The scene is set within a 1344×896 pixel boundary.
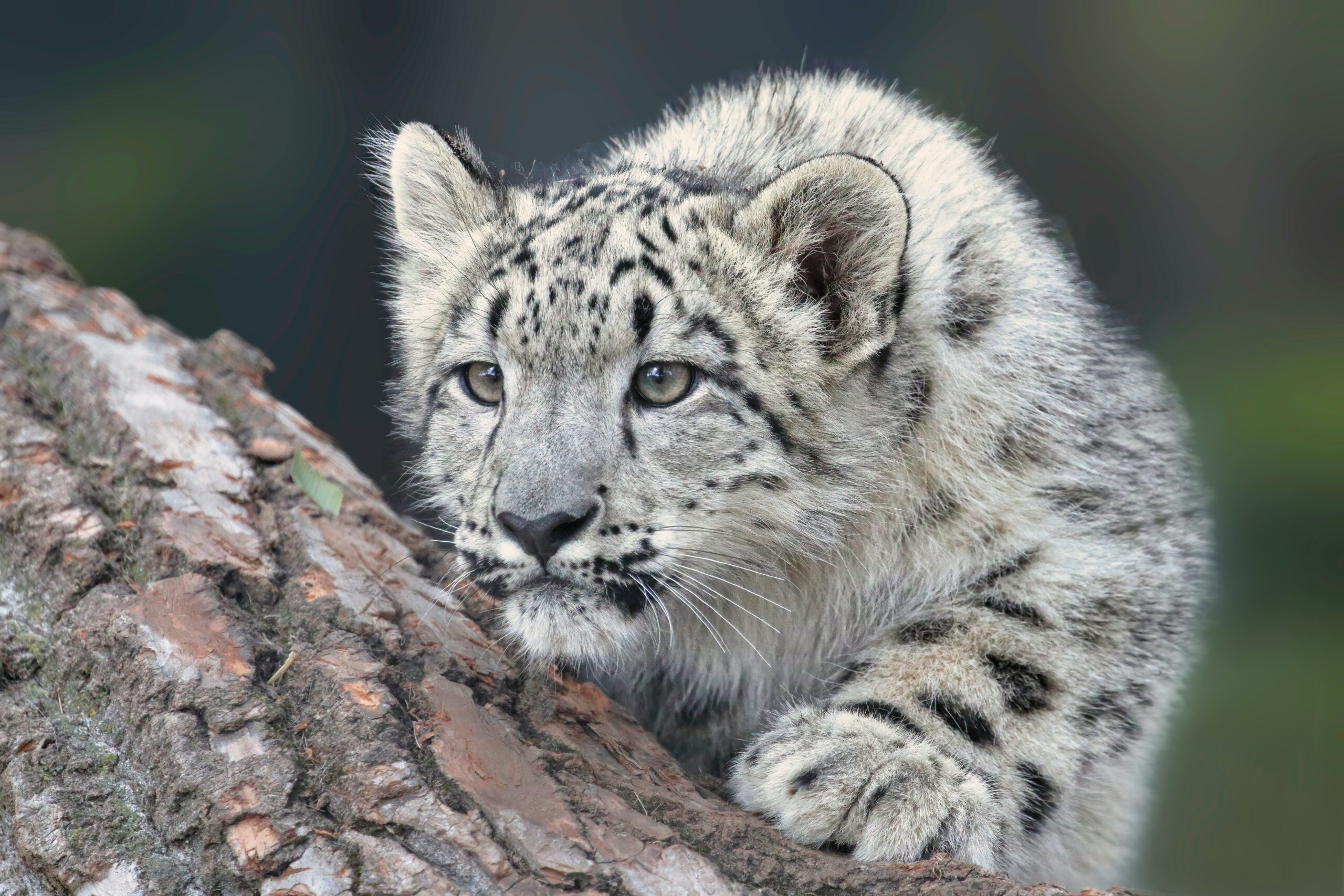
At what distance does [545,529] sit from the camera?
14.0 ft

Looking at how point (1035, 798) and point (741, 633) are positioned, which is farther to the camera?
point (741, 633)

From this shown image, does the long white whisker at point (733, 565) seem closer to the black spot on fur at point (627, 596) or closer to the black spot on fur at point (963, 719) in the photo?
the black spot on fur at point (627, 596)

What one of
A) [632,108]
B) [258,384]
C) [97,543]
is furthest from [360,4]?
[97,543]

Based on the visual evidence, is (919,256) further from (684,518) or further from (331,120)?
(331,120)

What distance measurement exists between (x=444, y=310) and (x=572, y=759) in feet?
7.55

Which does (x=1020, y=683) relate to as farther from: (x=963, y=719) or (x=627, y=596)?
(x=627, y=596)

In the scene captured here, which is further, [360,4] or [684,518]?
[360,4]

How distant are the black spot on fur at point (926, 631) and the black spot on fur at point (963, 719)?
1.05 feet

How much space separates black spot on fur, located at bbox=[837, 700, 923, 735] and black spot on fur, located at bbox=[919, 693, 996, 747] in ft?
0.36

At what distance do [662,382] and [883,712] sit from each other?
1.52 metres

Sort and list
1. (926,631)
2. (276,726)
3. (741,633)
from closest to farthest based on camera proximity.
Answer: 1. (276,726)
2. (926,631)
3. (741,633)

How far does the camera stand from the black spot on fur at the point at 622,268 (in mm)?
4754

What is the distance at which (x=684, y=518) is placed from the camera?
180 inches

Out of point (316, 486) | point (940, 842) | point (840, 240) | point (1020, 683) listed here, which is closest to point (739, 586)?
point (1020, 683)
